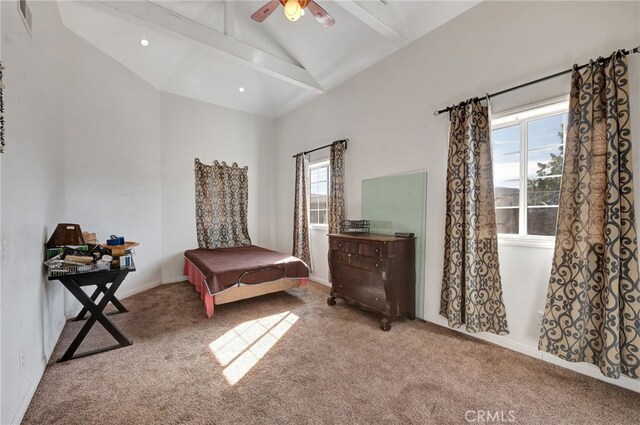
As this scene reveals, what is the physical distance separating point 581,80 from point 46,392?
4291 millimetres

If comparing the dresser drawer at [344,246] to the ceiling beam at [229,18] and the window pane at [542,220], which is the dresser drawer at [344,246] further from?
the ceiling beam at [229,18]

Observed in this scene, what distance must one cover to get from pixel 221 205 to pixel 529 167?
4584 millimetres

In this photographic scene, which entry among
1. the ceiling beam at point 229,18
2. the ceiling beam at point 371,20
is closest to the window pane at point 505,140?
the ceiling beam at point 371,20

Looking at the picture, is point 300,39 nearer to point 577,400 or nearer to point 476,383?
point 476,383

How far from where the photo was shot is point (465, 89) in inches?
104

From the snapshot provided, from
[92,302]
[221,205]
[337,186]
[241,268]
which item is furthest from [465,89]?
[221,205]

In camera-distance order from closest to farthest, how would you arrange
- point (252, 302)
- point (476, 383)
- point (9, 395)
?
point (9, 395), point (476, 383), point (252, 302)

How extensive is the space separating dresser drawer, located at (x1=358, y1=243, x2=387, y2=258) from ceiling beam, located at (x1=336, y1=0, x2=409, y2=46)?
7.66 ft

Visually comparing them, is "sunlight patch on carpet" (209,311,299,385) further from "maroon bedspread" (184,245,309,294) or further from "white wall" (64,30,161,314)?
"white wall" (64,30,161,314)

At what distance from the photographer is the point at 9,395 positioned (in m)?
1.45

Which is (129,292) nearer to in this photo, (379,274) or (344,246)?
(344,246)

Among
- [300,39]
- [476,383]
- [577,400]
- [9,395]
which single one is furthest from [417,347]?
[300,39]

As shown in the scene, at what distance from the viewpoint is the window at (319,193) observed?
15.0 ft

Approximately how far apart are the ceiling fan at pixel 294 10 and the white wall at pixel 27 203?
5.42 feet
